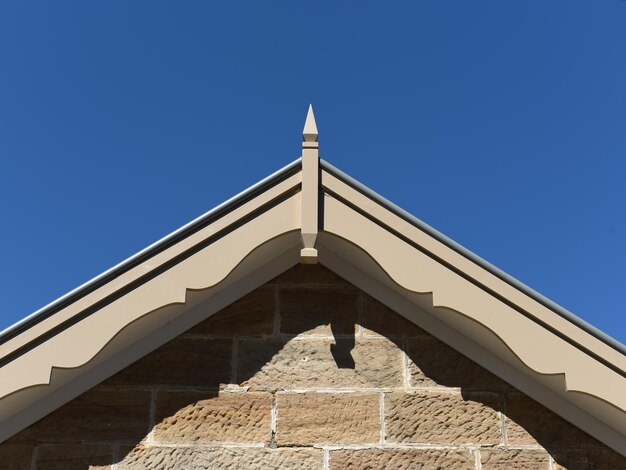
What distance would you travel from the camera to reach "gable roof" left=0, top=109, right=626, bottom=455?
303 cm

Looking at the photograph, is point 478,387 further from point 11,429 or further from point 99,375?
point 11,429

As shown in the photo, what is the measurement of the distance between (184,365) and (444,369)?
1.20 meters

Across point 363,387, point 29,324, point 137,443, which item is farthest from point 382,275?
point 29,324

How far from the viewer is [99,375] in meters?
3.36

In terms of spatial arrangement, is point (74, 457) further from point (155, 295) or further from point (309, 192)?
point (309, 192)

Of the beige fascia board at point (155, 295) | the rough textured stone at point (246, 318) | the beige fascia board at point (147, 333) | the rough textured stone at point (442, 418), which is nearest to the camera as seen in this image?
the beige fascia board at point (155, 295)

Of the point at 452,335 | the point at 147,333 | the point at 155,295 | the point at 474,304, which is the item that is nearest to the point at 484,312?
the point at 474,304

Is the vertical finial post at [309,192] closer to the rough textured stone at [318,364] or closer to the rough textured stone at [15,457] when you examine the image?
the rough textured stone at [318,364]

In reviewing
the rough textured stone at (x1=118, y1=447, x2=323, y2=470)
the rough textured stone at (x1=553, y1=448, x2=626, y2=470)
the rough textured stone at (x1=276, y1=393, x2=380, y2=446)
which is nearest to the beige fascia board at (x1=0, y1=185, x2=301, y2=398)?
the rough textured stone at (x1=118, y1=447, x2=323, y2=470)

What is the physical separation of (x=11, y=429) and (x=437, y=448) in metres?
1.89

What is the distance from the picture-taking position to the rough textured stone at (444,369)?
3.39m

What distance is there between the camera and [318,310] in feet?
11.6

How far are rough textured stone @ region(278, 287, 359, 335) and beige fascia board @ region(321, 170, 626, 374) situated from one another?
488mm

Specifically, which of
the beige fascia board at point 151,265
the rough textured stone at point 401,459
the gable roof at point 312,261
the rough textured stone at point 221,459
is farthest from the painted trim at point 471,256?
the rough textured stone at point 221,459
